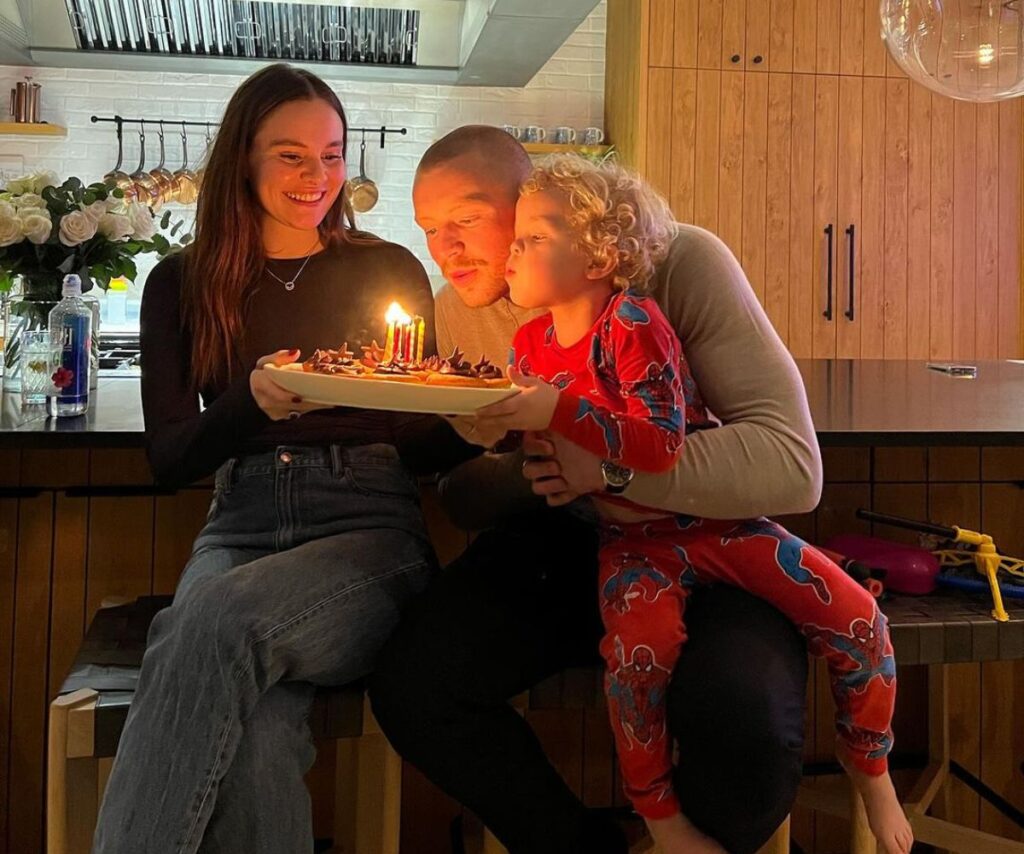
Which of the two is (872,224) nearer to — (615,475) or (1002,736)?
(1002,736)

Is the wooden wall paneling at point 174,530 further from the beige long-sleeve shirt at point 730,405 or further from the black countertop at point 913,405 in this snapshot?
the black countertop at point 913,405

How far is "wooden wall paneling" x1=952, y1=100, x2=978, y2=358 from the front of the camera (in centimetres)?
418

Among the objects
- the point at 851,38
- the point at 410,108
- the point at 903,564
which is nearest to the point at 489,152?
the point at 903,564

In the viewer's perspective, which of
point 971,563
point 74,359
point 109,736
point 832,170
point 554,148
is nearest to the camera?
point 109,736

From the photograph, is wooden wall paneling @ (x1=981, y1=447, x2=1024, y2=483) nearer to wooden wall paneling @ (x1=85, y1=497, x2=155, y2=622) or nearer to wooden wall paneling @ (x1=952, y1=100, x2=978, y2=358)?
wooden wall paneling @ (x1=85, y1=497, x2=155, y2=622)

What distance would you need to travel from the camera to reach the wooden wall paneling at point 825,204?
4105mm

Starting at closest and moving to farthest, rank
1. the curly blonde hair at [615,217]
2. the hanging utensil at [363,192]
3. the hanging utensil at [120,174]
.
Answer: the curly blonde hair at [615,217], the hanging utensil at [120,174], the hanging utensil at [363,192]

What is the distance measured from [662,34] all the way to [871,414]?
2.82 metres

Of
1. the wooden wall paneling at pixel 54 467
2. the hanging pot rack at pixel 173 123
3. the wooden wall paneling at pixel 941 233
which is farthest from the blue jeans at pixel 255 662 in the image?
the hanging pot rack at pixel 173 123

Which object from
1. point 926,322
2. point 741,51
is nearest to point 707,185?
point 741,51

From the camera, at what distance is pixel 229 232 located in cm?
146

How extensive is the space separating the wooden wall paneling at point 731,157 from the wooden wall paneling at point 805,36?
259mm

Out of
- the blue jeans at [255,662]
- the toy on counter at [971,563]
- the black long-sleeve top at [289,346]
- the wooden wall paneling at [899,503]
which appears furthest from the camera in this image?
the wooden wall paneling at [899,503]

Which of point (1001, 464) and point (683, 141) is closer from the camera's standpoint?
point (1001, 464)
